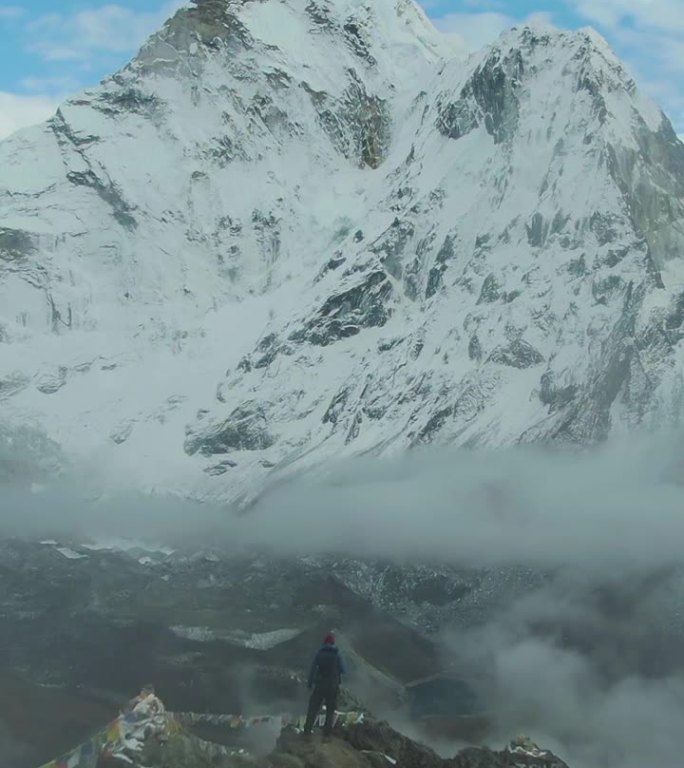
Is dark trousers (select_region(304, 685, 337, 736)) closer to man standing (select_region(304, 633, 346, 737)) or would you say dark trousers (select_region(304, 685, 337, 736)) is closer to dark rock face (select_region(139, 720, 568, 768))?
man standing (select_region(304, 633, 346, 737))

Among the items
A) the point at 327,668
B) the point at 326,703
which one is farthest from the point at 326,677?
the point at 326,703

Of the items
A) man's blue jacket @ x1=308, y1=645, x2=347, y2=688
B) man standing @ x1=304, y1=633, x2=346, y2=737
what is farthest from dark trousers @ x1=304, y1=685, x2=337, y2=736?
man's blue jacket @ x1=308, y1=645, x2=347, y2=688

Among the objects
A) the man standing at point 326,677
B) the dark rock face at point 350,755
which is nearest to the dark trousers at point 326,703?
the man standing at point 326,677

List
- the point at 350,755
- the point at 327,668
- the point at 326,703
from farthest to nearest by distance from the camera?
the point at 326,703
the point at 327,668
the point at 350,755

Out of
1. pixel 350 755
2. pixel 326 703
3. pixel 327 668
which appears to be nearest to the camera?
pixel 350 755

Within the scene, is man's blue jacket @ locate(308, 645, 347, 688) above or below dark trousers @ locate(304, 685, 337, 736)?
above

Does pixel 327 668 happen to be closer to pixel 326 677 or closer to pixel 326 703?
pixel 326 677

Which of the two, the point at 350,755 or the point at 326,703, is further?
the point at 326,703

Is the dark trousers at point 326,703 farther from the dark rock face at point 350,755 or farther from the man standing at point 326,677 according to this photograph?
Answer: the dark rock face at point 350,755
